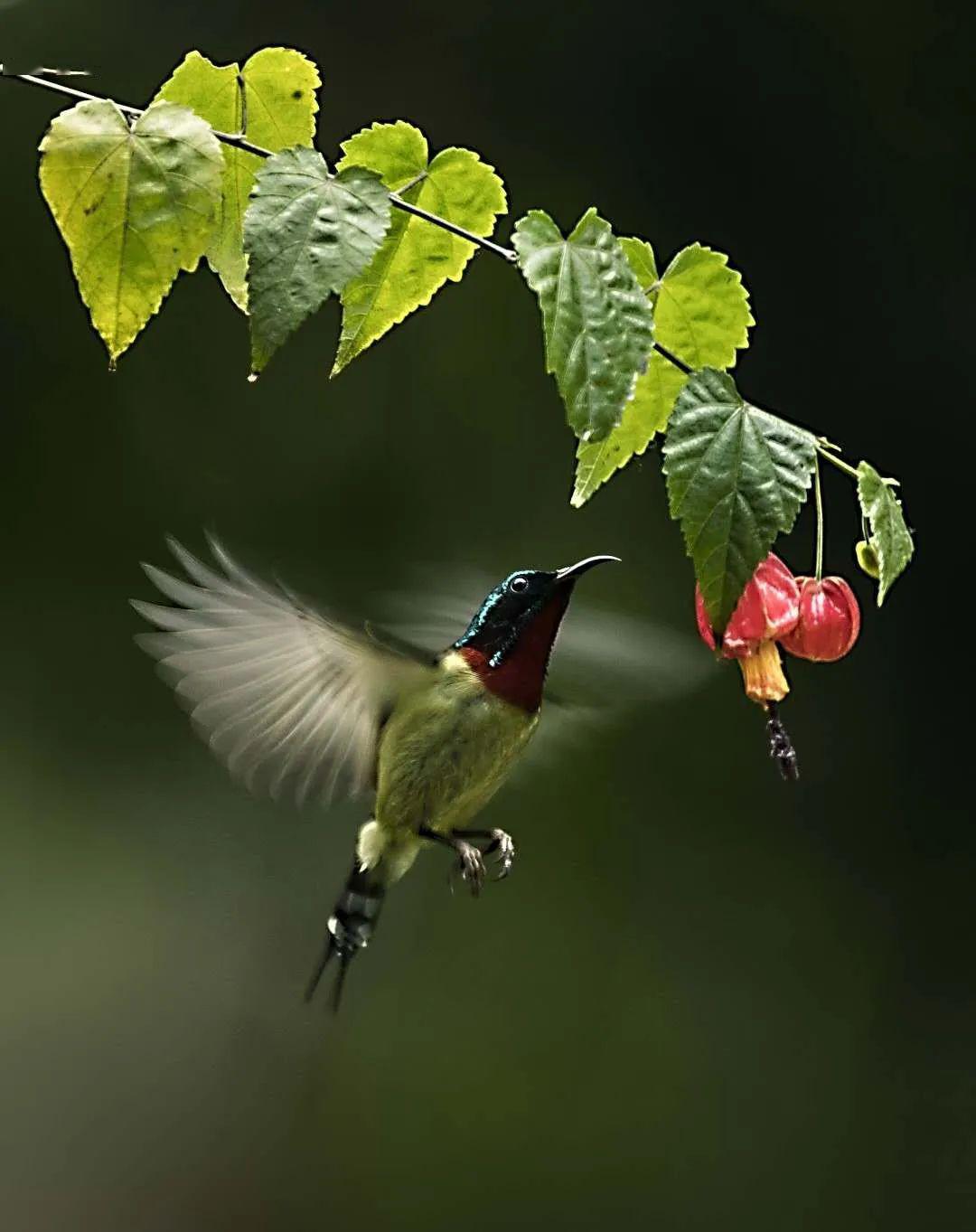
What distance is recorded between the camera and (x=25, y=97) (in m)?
2.44

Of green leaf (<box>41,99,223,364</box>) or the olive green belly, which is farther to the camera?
the olive green belly

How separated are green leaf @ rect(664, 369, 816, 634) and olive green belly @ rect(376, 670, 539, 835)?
0.19 metres

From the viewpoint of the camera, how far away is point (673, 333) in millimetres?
665

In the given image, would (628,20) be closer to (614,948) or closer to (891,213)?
(891,213)

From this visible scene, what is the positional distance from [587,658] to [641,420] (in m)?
0.19

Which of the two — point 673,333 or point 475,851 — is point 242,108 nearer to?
point 673,333

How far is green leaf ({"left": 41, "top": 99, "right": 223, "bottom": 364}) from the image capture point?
0.56 metres

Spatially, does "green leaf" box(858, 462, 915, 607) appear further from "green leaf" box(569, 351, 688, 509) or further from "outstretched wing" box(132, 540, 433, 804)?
"outstretched wing" box(132, 540, 433, 804)

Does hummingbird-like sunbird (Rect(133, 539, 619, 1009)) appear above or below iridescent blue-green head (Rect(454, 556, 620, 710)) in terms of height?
below

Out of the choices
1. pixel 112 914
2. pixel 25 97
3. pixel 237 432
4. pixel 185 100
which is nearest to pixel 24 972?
pixel 112 914

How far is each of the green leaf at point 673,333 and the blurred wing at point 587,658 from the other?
0.13 metres

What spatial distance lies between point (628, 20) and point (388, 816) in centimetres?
193

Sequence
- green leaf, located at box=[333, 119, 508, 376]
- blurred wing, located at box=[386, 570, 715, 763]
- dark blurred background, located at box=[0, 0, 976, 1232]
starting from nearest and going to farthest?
1. green leaf, located at box=[333, 119, 508, 376]
2. blurred wing, located at box=[386, 570, 715, 763]
3. dark blurred background, located at box=[0, 0, 976, 1232]

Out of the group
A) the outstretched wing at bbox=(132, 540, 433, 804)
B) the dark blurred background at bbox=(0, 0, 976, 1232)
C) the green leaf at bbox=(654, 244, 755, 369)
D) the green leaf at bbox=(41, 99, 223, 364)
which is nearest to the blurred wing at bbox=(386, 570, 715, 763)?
the outstretched wing at bbox=(132, 540, 433, 804)
